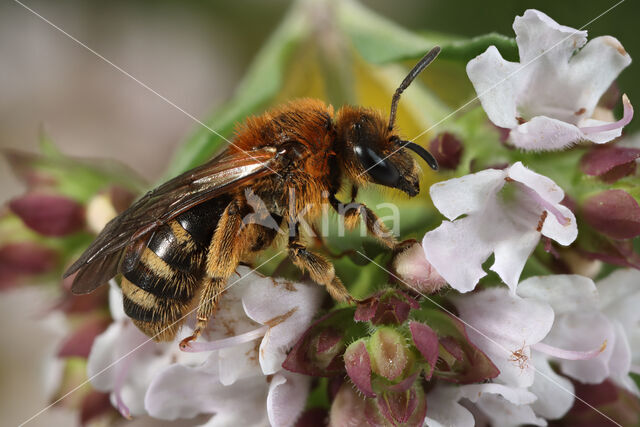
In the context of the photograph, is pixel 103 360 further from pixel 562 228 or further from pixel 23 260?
pixel 562 228

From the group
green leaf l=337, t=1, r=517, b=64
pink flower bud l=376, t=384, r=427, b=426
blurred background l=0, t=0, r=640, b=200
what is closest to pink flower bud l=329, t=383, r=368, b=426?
pink flower bud l=376, t=384, r=427, b=426

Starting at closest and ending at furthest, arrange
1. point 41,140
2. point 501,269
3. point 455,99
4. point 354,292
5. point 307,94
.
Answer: point 501,269
point 354,292
point 41,140
point 455,99
point 307,94

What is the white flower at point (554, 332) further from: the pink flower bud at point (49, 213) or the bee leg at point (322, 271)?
the pink flower bud at point (49, 213)

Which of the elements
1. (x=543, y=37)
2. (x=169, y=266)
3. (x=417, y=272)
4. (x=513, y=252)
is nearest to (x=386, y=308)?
(x=417, y=272)

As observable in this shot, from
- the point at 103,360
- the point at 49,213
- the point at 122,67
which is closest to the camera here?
the point at 103,360

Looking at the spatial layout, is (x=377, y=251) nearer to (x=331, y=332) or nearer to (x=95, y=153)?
(x=331, y=332)

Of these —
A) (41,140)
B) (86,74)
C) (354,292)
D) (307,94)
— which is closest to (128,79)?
(86,74)

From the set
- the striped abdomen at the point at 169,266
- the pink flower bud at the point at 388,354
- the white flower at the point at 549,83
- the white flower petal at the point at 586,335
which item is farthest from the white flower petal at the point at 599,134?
the striped abdomen at the point at 169,266
